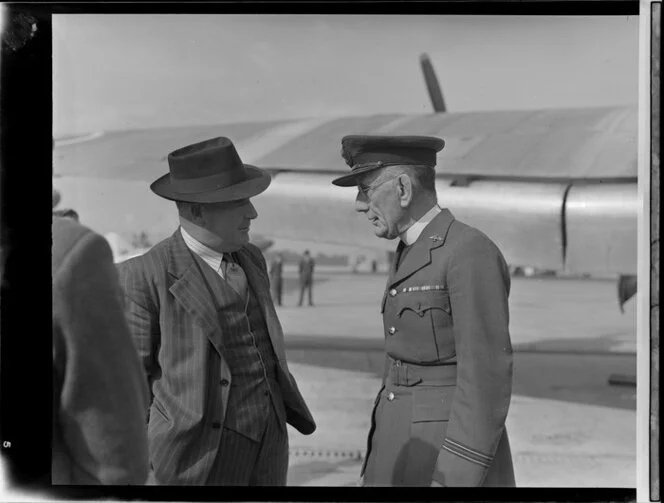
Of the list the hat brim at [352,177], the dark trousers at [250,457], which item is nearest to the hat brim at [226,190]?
the hat brim at [352,177]

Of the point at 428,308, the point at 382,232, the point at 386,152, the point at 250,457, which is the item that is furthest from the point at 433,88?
the point at 250,457

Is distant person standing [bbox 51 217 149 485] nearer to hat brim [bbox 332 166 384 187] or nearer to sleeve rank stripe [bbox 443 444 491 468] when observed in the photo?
sleeve rank stripe [bbox 443 444 491 468]

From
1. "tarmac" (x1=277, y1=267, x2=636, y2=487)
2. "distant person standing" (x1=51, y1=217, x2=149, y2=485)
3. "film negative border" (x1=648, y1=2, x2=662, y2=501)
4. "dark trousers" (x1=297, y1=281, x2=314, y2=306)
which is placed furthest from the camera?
"dark trousers" (x1=297, y1=281, x2=314, y2=306)

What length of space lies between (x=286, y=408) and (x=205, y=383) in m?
0.40

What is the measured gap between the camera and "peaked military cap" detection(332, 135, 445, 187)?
3217 millimetres

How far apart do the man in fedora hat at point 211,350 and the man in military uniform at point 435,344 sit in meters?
0.45

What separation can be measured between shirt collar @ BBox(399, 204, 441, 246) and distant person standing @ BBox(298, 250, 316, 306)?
77cm

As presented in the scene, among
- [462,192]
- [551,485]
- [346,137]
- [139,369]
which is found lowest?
[551,485]

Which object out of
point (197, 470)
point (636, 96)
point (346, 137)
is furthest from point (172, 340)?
point (636, 96)

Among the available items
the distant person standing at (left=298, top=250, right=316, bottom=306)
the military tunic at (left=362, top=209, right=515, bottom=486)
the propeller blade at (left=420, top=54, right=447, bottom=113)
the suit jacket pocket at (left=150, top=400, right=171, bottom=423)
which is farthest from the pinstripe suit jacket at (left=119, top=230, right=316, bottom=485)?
the propeller blade at (left=420, top=54, right=447, bottom=113)

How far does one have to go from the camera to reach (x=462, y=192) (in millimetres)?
3498

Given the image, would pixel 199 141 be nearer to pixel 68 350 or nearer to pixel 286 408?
pixel 286 408

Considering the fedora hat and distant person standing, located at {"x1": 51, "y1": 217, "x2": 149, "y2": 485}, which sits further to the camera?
the fedora hat

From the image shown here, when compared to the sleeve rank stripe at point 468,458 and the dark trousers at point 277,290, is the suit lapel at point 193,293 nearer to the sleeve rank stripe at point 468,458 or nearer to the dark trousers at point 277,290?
the dark trousers at point 277,290
